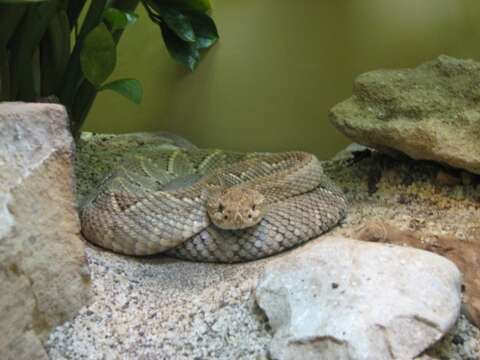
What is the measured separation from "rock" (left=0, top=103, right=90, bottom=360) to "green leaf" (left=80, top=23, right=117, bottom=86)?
3.07ft

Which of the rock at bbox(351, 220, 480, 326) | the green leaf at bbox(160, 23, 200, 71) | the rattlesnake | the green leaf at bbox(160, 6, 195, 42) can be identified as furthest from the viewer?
the green leaf at bbox(160, 23, 200, 71)

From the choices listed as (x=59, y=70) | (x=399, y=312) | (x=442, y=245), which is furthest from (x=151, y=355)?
(x=59, y=70)

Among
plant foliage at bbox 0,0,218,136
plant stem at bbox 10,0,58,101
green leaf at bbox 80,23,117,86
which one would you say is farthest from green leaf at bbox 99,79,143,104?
plant stem at bbox 10,0,58,101

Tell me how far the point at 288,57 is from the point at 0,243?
2584mm

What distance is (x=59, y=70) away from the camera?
12.2 feet

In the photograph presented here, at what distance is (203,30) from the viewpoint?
13.3 ft

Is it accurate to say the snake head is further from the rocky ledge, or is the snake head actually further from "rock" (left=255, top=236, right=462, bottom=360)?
"rock" (left=255, top=236, right=462, bottom=360)

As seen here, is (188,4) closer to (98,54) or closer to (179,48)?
(179,48)

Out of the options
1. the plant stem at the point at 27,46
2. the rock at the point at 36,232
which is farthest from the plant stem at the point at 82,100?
the rock at the point at 36,232

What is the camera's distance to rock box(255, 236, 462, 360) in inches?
78.8

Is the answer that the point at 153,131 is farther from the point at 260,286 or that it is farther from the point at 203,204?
the point at 260,286

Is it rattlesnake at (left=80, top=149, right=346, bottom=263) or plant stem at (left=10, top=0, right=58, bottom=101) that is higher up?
plant stem at (left=10, top=0, right=58, bottom=101)

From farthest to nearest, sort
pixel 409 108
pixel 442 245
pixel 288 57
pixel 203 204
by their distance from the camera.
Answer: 1. pixel 288 57
2. pixel 409 108
3. pixel 203 204
4. pixel 442 245

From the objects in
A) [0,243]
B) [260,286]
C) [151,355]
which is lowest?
[151,355]
